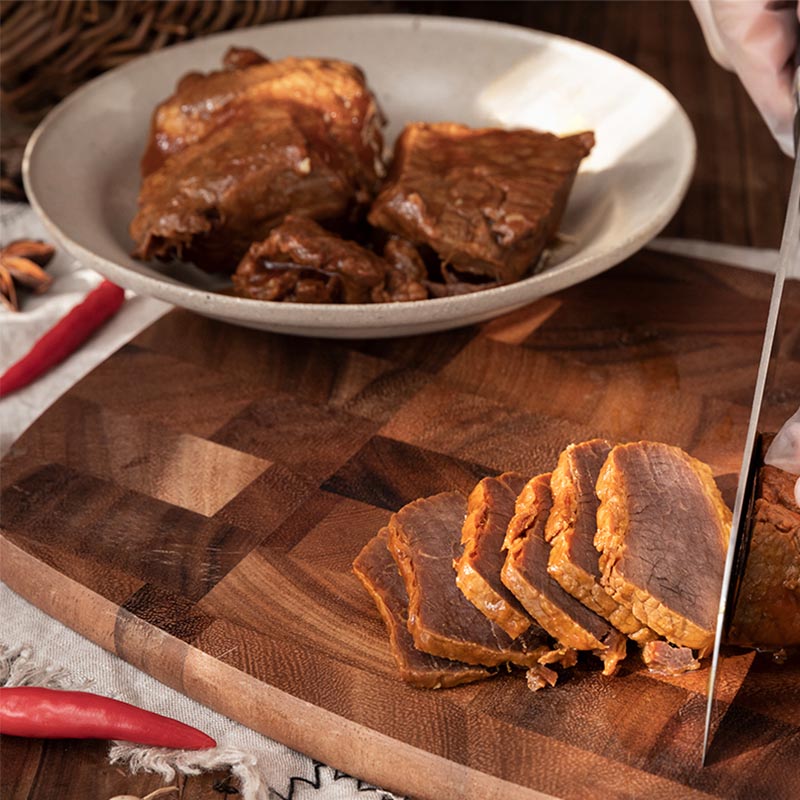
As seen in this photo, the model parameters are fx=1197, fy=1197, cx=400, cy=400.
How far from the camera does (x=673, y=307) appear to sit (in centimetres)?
391

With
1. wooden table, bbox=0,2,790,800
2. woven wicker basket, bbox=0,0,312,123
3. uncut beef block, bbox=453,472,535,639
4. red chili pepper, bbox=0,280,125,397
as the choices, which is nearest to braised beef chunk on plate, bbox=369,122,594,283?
wooden table, bbox=0,2,790,800

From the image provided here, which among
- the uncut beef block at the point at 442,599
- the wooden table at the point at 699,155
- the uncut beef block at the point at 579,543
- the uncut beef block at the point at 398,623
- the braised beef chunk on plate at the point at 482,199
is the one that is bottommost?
the wooden table at the point at 699,155

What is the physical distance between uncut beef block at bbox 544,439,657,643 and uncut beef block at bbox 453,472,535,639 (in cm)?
11

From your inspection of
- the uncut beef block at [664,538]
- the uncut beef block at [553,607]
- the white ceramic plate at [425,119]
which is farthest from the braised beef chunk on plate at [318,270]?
the uncut beef block at [553,607]

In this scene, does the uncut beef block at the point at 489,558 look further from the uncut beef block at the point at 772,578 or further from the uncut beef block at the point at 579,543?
the uncut beef block at the point at 772,578

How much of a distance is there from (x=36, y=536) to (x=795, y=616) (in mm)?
1847

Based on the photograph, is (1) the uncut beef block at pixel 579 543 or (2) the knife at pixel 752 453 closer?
(2) the knife at pixel 752 453

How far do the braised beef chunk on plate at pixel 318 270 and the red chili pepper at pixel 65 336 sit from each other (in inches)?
29.1

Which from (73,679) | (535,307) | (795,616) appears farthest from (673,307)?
(73,679)

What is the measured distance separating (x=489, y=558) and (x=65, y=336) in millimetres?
2013

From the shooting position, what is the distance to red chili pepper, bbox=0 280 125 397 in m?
3.90

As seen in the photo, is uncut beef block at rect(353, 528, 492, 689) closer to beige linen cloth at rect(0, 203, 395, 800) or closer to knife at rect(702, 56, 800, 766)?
beige linen cloth at rect(0, 203, 395, 800)

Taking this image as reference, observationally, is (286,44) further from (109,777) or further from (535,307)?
(109,777)

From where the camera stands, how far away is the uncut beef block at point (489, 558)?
8.38 feet
